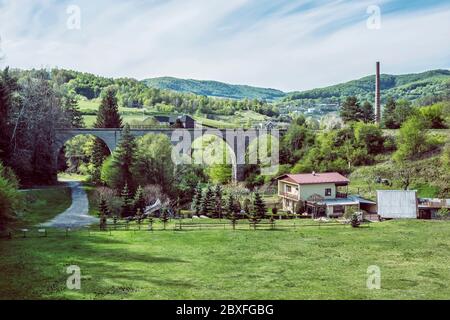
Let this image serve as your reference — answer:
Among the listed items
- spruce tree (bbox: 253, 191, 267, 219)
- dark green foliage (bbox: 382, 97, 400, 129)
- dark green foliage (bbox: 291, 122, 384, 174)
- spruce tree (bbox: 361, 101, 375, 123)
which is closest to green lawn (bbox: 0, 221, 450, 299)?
spruce tree (bbox: 253, 191, 267, 219)

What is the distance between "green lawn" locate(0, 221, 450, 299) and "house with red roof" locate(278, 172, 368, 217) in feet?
22.5

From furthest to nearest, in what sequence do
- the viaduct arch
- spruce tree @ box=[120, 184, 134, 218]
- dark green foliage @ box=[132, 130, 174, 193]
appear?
the viaduct arch
dark green foliage @ box=[132, 130, 174, 193]
spruce tree @ box=[120, 184, 134, 218]

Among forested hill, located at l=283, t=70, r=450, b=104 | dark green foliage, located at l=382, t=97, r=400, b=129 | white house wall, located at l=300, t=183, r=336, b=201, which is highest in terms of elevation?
forested hill, located at l=283, t=70, r=450, b=104

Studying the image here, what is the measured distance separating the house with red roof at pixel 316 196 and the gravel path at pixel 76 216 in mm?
14929

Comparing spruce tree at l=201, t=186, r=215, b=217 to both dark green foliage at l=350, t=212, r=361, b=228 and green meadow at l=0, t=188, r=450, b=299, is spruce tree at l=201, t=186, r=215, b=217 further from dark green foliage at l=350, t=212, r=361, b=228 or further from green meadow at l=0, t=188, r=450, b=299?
dark green foliage at l=350, t=212, r=361, b=228

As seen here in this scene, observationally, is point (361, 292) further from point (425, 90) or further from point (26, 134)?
point (425, 90)

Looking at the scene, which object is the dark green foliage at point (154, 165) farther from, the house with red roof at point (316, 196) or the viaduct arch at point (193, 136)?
the viaduct arch at point (193, 136)

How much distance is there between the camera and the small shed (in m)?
30.3

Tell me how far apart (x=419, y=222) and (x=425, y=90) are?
65.3 meters

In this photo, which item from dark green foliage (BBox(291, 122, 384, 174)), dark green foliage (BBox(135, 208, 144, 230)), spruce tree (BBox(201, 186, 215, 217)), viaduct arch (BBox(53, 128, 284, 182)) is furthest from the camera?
viaduct arch (BBox(53, 128, 284, 182))

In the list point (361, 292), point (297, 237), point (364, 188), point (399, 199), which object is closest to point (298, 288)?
point (361, 292)

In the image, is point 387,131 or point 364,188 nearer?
point 364,188

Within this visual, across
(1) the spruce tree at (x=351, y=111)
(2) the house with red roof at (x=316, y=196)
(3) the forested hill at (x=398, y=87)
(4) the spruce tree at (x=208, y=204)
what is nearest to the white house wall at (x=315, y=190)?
(2) the house with red roof at (x=316, y=196)

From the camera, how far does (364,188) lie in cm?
3997
